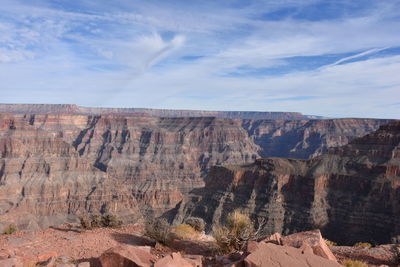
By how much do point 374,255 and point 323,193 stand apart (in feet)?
205

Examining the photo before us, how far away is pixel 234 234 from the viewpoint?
15.5m

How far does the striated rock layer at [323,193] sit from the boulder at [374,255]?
47595 millimetres

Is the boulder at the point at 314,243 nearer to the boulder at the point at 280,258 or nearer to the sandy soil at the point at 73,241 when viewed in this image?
the boulder at the point at 280,258

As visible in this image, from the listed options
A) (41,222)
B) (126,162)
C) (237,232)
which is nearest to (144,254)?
(237,232)

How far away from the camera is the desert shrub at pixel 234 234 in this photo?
14859mm

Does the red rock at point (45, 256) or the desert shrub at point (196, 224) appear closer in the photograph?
the red rock at point (45, 256)

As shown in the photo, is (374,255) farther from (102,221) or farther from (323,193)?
(323,193)

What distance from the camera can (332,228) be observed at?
65.4m

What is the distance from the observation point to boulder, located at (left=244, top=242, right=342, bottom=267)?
9.97 meters

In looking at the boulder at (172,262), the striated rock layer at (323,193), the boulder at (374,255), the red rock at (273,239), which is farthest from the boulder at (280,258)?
the striated rock layer at (323,193)

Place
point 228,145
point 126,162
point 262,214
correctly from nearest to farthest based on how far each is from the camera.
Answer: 1. point 262,214
2. point 126,162
3. point 228,145

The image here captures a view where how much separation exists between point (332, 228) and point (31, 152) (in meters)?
93.4

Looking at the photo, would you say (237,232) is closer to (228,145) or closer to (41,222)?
(41,222)

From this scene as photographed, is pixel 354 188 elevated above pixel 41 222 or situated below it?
above
